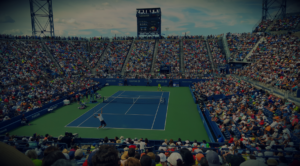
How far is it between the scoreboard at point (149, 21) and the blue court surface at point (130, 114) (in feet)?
81.2

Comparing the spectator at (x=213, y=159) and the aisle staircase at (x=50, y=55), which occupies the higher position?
the aisle staircase at (x=50, y=55)


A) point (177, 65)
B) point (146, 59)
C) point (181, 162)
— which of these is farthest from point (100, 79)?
point (181, 162)

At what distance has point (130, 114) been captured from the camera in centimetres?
1986

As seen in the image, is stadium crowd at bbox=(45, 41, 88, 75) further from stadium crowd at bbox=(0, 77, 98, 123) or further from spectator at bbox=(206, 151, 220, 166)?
spectator at bbox=(206, 151, 220, 166)

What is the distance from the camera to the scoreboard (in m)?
45.2

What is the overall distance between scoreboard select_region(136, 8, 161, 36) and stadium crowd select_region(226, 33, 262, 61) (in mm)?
17428

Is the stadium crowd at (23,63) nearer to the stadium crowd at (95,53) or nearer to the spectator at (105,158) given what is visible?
the stadium crowd at (95,53)

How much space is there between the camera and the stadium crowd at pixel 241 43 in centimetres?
3688

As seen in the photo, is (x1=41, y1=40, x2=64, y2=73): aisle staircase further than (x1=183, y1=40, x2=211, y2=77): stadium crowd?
No

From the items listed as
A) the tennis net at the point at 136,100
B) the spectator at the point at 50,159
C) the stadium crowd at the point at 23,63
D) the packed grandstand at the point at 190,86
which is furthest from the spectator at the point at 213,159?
the stadium crowd at the point at 23,63

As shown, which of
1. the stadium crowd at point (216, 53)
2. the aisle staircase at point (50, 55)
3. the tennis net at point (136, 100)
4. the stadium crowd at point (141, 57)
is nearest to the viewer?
the tennis net at point (136, 100)

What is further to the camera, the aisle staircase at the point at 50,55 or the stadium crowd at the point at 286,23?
the aisle staircase at the point at 50,55

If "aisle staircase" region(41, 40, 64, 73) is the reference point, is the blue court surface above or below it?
below

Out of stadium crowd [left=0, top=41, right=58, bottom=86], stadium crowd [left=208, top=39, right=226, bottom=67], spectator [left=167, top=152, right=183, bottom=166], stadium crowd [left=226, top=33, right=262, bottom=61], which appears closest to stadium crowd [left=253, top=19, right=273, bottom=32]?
stadium crowd [left=226, top=33, right=262, bottom=61]
